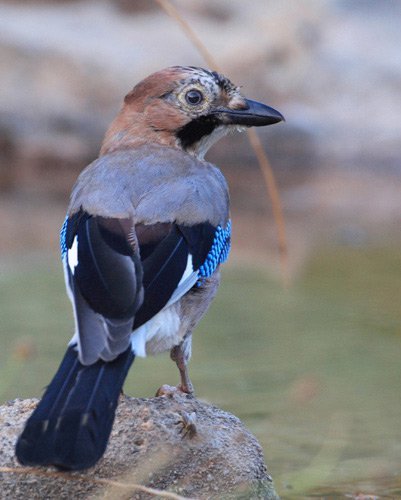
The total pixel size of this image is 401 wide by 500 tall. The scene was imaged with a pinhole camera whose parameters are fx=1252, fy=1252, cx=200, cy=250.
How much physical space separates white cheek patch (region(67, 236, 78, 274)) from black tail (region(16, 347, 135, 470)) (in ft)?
1.33

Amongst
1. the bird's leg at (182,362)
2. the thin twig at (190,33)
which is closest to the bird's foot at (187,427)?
the bird's leg at (182,362)

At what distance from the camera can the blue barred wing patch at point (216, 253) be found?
4.37m

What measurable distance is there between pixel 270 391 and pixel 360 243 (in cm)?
356

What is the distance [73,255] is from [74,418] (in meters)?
0.76

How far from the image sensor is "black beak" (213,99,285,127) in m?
5.09

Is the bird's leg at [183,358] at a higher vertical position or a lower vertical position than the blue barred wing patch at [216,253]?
lower

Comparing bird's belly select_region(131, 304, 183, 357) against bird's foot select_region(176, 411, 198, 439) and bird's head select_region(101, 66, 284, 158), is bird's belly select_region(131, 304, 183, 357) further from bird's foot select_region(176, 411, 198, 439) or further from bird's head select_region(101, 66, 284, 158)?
bird's head select_region(101, 66, 284, 158)


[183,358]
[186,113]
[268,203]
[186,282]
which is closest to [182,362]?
[183,358]

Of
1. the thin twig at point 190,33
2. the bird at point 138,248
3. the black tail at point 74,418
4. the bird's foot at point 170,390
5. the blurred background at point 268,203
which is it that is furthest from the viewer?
the blurred background at point 268,203

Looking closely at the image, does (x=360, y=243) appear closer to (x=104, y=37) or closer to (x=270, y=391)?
(x=270, y=391)

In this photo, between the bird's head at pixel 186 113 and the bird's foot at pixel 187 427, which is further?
the bird's head at pixel 186 113

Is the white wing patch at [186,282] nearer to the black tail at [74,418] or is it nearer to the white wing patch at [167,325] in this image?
the white wing patch at [167,325]

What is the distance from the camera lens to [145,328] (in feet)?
13.0

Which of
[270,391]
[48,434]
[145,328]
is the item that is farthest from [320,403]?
[48,434]
